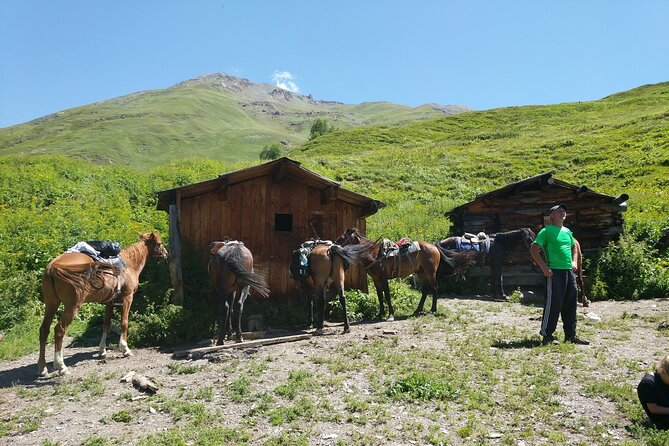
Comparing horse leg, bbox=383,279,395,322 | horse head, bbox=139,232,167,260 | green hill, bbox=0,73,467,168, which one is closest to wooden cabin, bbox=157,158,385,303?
horse head, bbox=139,232,167,260

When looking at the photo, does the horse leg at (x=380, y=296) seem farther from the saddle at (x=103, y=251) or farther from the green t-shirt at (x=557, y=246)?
the saddle at (x=103, y=251)

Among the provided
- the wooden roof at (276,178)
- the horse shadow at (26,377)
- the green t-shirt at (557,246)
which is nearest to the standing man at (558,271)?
the green t-shirt at (557,246)

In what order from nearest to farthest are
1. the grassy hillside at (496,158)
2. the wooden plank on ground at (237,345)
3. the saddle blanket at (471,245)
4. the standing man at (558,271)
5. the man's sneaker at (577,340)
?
the standing man at (558,271) → the man's sneaker at (577,340) → the wooden plank on ground at (237,345) → the saddle blanket at (471,245) → the grassy hillside at (496,158)

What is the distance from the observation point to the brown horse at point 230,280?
992 centimetres

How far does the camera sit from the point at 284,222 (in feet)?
43.1

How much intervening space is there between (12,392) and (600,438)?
874cm

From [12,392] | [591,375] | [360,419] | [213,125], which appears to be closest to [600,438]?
[591,375]

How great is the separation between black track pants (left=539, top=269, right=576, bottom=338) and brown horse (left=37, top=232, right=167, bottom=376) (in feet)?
28.7

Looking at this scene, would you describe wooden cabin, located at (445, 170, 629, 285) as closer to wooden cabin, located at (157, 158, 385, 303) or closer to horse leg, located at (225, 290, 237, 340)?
wooden cabin, located at (157, 158, 385, 303)

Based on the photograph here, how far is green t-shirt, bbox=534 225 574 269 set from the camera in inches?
339

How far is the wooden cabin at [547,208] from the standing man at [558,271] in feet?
26.1

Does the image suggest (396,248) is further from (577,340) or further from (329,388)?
(329,388)

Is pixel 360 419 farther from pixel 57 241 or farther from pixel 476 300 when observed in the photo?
pixel 57 241

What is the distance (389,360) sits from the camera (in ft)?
27.4
